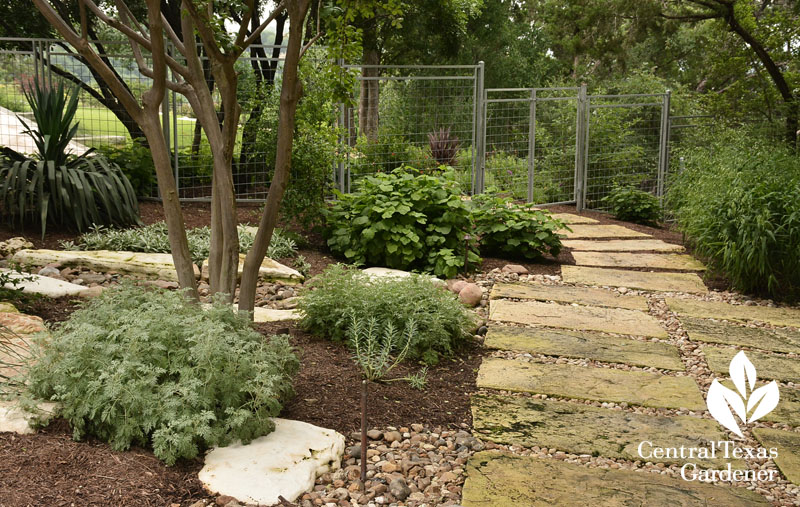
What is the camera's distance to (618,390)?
362 cm

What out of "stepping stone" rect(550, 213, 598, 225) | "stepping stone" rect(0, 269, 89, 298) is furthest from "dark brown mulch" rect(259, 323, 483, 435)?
"stepping stone" rect(550, 213, 598, 225)

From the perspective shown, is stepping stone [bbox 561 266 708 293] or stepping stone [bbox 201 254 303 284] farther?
stepping stone [bbox 561 266 708 293]

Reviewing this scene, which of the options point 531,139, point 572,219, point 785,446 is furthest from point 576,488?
point 531,139

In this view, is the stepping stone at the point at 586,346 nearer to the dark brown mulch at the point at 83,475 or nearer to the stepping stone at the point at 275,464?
the stepping stone at the point at 275,464

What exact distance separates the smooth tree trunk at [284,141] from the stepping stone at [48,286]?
1944mm

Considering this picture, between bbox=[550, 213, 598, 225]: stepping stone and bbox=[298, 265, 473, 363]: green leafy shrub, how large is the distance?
490 centimetres

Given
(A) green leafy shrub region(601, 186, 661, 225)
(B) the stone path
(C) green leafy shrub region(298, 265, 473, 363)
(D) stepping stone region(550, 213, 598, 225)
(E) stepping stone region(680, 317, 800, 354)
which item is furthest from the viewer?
(A) green leafy shrub region(601, 186, 661, 225)

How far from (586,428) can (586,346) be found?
1233 mm

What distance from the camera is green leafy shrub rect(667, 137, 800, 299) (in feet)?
18.1

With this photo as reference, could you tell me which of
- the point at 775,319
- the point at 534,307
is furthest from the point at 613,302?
the point at 775,319

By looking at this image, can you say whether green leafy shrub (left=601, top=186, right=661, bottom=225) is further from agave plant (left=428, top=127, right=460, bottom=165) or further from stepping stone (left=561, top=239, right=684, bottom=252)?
agave plant (left=428, top=127, right=460, bottom=165)

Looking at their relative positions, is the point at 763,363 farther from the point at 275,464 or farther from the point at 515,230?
the point at 275,464

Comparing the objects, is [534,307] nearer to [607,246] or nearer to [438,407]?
[438,407]

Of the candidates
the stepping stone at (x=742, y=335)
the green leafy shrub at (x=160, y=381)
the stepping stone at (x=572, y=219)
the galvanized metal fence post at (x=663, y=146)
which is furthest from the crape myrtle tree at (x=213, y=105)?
the galvanized metal fence post at (x=663, y=146)
